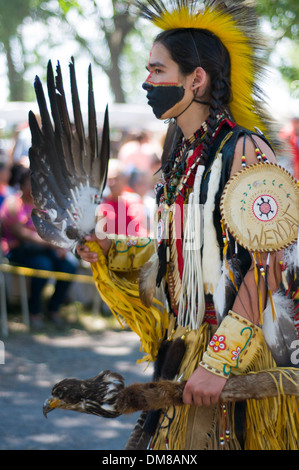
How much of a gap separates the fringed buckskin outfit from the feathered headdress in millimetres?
166

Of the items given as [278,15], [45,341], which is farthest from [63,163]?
[278,15]

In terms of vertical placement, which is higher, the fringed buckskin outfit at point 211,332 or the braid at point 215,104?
the braid at point 215,104

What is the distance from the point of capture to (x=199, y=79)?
238 centimetres

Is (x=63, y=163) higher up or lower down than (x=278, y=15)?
lower down

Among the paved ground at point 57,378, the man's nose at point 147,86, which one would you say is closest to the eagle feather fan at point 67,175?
the man's nose at point 147,86

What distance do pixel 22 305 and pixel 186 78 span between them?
5428 millimetres

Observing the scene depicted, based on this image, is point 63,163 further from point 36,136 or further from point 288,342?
point 288,342

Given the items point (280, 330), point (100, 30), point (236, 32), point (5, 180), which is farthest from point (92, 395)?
point (100, 30)

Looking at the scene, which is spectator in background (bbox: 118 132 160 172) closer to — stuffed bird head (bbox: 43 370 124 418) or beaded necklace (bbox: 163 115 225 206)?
beaded necklace (bbox: 163 115 225 206)

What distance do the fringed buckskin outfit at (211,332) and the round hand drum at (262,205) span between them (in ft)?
0.32

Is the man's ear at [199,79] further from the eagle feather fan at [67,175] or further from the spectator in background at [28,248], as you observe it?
the spectator in background at [28,248]

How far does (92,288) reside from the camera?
8062 mm

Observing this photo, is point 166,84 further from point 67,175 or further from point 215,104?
point 67,175

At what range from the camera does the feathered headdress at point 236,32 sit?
2.40 metres
